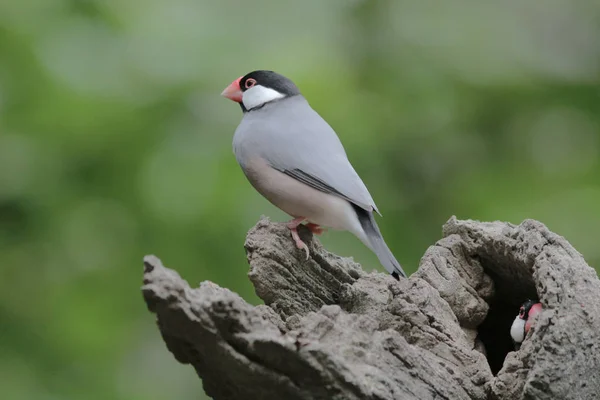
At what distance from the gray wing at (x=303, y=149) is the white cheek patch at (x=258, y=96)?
0.08m

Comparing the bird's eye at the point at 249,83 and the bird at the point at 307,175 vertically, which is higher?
the bird's eye at the point at 249,83

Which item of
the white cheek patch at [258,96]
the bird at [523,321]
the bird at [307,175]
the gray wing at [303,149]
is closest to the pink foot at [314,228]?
the bird at [307,175]

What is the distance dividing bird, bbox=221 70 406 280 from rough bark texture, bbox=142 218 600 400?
7 cm

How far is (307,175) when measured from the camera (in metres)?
1.92

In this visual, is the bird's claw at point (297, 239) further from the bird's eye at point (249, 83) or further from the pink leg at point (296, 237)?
the bird's eye at point (249, 83)

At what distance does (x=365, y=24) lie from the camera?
3125mm

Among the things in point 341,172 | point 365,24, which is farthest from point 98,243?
point 365,24

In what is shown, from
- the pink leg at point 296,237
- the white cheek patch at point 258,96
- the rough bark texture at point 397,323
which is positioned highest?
the white cheek patch at point 258,96

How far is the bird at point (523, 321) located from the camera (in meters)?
1.77

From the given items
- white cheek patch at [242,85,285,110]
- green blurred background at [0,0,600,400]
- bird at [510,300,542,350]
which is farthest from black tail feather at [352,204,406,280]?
green blurred background at [0,0,600,400]

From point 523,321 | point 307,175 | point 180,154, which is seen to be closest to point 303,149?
point 307,175

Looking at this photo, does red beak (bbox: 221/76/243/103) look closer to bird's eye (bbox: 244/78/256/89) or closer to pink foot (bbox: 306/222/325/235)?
bird's eye (bbox: 244/78/256/89)

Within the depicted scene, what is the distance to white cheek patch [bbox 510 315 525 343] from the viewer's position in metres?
1.81

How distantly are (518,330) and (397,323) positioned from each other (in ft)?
1.14
